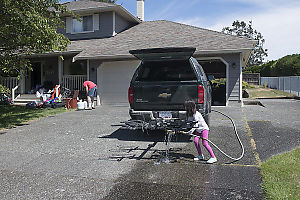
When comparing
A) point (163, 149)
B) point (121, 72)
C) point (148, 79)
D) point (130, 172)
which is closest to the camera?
point (130, 172)

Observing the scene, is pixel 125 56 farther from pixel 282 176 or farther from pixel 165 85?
pixel 282 176

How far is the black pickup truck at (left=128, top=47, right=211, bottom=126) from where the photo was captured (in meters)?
6.24

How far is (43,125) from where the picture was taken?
9.30 metres

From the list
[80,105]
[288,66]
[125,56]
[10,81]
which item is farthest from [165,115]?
[288,66]

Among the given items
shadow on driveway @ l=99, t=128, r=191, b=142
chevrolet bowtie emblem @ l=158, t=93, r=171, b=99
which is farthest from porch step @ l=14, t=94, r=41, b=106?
chevrolet bowtie emblem @ l=158, t=93, r=171, b=99

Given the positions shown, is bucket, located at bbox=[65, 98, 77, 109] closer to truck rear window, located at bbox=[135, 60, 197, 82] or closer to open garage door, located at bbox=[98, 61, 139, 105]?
open garage door, located at bbox=[98, 61, 139, 105]

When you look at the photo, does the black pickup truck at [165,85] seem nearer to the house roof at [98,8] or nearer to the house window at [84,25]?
the house roof at [98,8]

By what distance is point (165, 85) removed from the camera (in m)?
6.37

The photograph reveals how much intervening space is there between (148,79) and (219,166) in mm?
2923

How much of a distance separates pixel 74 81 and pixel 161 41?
226 inches

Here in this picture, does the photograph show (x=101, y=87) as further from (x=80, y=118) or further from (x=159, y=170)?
(x=159, y=170)

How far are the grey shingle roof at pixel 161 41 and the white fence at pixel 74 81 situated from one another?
1.71 metres

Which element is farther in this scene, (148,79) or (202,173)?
(148,79)

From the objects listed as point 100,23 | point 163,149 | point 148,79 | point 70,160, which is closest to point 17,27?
point 148,79
